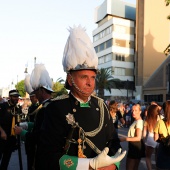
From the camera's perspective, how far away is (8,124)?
24.2 ft

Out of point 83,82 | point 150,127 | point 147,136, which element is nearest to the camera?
point 83,82

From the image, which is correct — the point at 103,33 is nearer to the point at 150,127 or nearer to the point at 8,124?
the point at 150,127

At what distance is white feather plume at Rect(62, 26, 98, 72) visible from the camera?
9.05ft

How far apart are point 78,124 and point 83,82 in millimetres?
379

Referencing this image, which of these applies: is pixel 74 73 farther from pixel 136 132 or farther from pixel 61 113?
pixel 136 132

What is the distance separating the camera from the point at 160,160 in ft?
16.3

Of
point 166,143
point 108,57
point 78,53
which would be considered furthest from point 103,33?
point 78,53

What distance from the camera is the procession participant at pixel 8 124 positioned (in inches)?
275

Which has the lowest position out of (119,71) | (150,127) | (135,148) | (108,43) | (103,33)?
(135,148)

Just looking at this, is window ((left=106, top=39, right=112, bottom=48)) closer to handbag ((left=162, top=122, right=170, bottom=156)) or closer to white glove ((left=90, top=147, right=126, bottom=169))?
handbag ((left=162, top=122, right=170, bottom=156))

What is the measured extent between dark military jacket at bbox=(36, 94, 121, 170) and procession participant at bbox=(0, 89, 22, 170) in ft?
14.8

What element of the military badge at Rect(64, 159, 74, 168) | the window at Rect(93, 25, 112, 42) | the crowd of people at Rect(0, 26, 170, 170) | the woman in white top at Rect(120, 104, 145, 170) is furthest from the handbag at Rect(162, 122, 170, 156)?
the window at Rect(93, 25, 112, 42)

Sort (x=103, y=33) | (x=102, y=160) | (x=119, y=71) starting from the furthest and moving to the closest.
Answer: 1. (x=103, y=33)
2. (x=119, y=71)
3. (x=102, y=160)

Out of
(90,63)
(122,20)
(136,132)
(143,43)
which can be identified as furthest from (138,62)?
(90,63)
